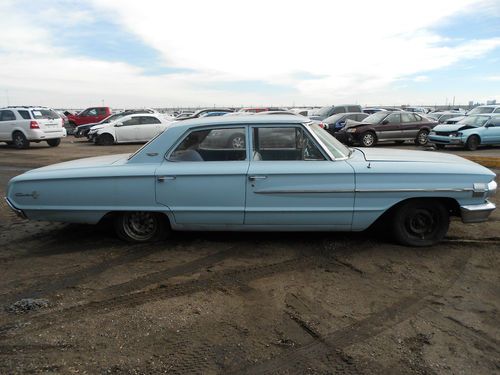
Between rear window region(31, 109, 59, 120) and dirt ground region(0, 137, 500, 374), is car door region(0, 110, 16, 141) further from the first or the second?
dirt ground region(0, 137, 500, 374)

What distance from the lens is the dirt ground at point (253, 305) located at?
2828 mm

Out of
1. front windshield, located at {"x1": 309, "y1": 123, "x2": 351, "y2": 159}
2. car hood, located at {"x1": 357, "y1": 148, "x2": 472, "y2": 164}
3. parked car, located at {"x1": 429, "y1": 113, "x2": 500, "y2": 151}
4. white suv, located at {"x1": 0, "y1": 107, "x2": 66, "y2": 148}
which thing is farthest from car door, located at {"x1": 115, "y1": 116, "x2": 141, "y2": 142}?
front windshield, located at {"x1": 309, "y1": 123, "x2": 351, "y2": 159}

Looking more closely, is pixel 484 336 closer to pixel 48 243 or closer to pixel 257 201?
pixel 257 201

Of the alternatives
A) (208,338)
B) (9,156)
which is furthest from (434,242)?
(9,156)

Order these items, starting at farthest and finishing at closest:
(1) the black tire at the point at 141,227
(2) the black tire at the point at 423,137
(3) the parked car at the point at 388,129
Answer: (2) the black tire at the point at 423,137
(3) the parked car at the point at 388,129
(1) the black tire at the point at 141,227

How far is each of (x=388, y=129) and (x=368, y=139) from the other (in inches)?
40.6

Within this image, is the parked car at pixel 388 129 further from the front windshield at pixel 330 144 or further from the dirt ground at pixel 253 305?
the front windshield at pixel 330 144

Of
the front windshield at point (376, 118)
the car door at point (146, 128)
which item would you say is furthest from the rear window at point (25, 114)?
the front windshield at point (376, 118)

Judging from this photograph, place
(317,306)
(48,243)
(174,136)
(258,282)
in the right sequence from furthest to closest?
(48,243) < (174,136) < (258,282) < (317,306)

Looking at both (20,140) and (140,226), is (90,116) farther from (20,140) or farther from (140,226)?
(140,226)

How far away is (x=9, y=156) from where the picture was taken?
15.0 m

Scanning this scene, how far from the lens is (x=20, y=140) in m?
17.7

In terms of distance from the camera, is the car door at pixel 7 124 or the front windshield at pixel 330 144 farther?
the car door at pixel 7 124

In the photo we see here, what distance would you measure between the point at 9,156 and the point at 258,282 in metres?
14.1
